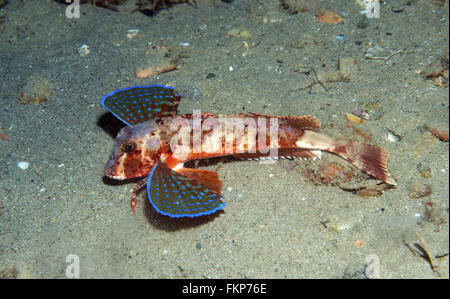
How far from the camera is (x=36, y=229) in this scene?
3.11m

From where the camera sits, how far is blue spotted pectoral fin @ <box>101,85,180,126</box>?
11.5ft

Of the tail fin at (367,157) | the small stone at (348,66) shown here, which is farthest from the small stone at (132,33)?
the tail fin at (367,157)

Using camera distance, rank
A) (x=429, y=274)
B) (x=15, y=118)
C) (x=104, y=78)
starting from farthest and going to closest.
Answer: (x=104, y=78), (x=15, y=118), (x=429, y=274)

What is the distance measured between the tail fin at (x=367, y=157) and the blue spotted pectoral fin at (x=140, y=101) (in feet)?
6.68

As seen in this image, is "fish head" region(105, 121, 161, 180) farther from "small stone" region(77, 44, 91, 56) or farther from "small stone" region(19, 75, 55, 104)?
"small stone" region(77, 44, 91, 56)

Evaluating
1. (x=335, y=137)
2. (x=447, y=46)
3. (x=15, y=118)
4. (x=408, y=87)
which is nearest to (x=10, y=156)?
(x=15, y=118)

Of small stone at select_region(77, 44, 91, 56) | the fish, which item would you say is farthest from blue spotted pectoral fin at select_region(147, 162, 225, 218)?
small stone at select_region(77, 44, 91, 56)

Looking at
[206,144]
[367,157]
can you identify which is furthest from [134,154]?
[367,157]

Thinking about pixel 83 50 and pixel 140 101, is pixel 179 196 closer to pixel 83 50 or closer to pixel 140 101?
pixel 140 101

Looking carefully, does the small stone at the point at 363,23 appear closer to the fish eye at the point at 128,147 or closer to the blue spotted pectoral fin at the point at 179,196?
the blue spotted pectoral fin at the point at 179,196

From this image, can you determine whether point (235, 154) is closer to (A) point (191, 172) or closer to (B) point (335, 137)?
(A) point (191, 172)

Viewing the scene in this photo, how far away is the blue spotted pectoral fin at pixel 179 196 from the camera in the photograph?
2.75 m

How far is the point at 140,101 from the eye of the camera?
3.54 metres
